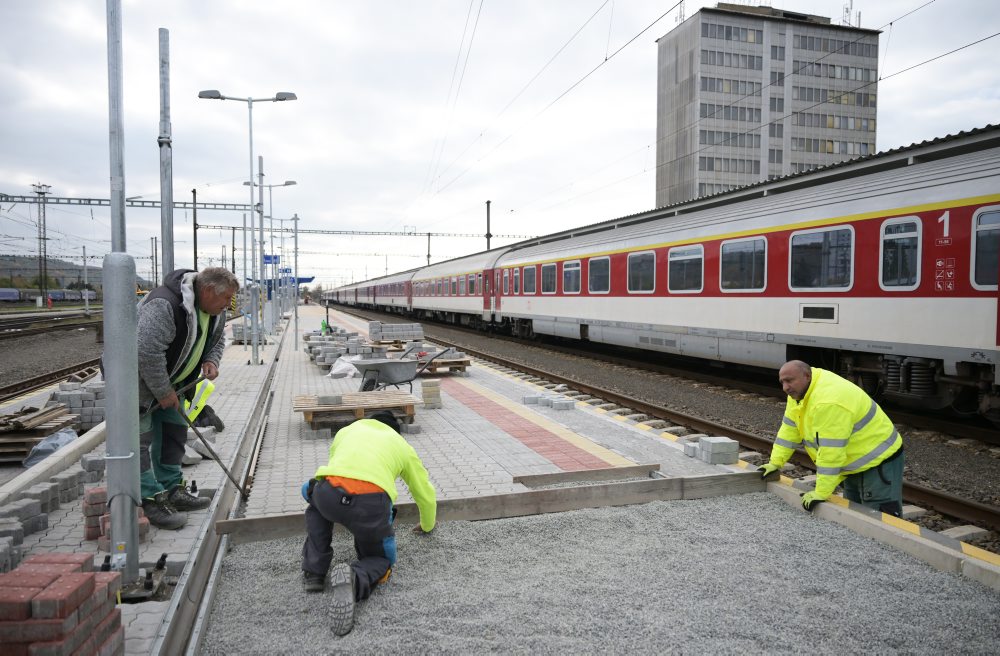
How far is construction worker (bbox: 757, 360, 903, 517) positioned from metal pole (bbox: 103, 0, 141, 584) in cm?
428

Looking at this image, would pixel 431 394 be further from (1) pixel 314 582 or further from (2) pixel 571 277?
(2) pixel 571 277

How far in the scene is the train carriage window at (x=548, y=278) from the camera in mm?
19594

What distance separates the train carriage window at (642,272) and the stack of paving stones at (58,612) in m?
12.5

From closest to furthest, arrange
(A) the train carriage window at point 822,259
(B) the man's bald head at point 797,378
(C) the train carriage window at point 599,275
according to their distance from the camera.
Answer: (B) the man's bald head at point 797,378 < (A) the train carriage window at point 822,259 < (C) the train carriage window at point 599,275

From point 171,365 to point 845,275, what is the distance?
8.65 m

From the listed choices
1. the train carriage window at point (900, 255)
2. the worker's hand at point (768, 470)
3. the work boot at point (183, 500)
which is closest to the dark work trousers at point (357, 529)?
the work boot at point (183, 500)

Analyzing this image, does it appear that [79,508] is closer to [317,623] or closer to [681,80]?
[317,623]

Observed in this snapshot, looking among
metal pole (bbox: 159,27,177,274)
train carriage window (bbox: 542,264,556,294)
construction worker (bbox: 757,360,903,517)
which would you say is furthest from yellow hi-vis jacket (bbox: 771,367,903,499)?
train carriage window (bbox: 542,264,556,294)

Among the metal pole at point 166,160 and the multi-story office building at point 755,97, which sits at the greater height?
the multi-story office building at point 755,97

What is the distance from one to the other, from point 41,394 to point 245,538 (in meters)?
10.3

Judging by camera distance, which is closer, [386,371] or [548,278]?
[386,371]

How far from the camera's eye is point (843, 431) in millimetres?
4770

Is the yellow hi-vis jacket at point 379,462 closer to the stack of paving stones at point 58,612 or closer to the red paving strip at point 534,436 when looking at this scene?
the stack of paving stones at point 58,612

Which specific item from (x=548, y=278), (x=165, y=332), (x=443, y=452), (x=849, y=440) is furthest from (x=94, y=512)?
(x=548, y=278)
